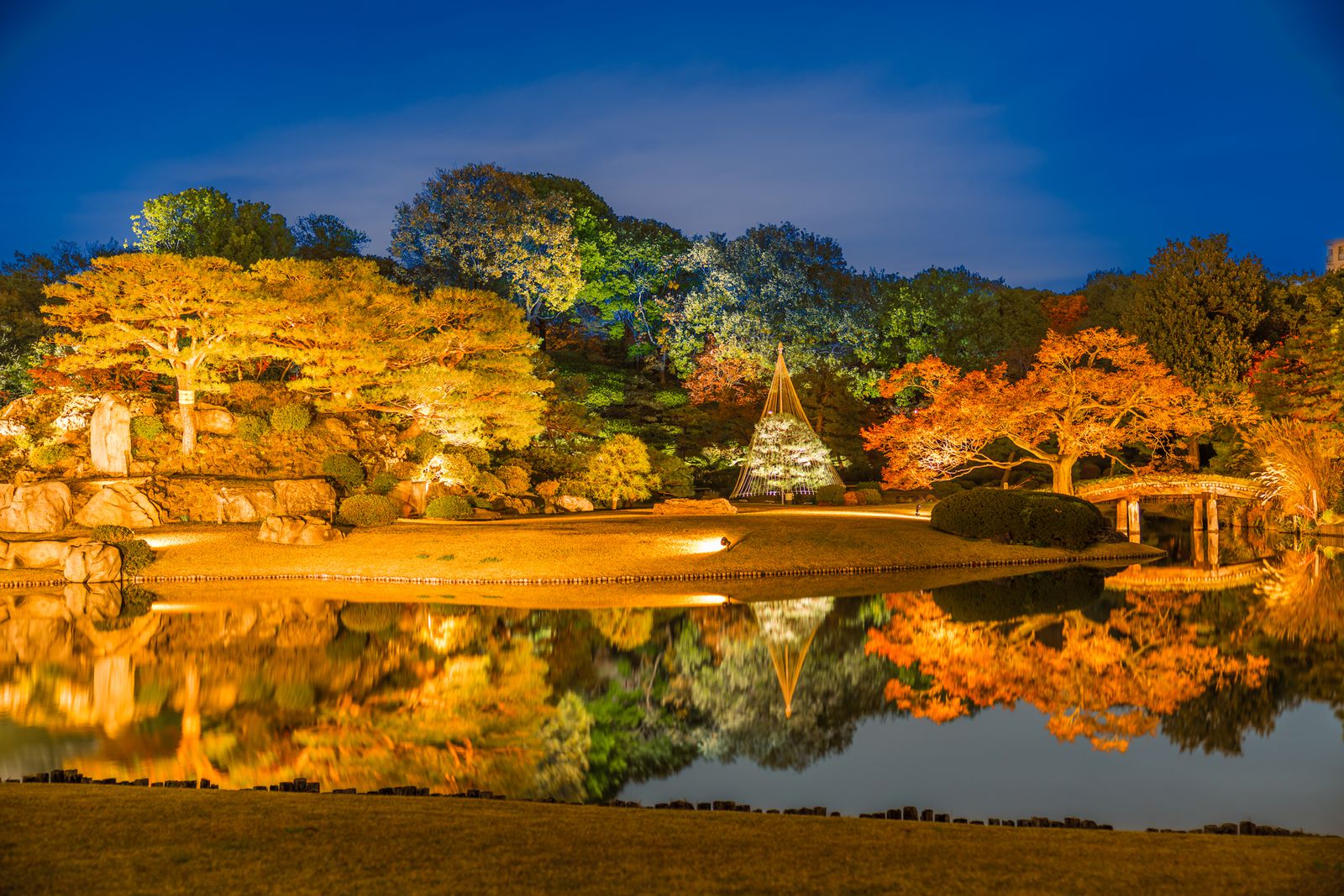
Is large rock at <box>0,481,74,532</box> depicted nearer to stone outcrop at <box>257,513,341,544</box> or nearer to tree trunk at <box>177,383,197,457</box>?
tree trunk at <box>177,383,197,457</box>

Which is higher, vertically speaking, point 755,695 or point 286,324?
point 286,324

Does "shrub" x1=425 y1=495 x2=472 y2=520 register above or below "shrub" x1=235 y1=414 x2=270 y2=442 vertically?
below

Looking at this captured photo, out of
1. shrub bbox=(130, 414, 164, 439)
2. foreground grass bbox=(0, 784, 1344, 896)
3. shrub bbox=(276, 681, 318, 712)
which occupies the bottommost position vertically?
shrub bbox=(276, 681, 318, 712)

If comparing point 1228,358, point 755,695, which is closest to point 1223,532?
point 1228,358

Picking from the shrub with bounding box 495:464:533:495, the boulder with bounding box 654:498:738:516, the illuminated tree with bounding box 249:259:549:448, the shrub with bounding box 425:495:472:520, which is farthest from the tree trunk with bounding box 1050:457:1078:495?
the shrub with bounding box 425:495:472:520

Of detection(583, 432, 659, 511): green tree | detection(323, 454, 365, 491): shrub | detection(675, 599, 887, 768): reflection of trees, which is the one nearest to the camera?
detection(675, 599, 887, 768): reflection of trees

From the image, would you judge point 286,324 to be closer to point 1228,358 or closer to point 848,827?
point 848,827

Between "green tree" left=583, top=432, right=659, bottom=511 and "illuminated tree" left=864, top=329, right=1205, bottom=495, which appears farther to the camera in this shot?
"green tree" left=583, top=432, right=659, bottom=511

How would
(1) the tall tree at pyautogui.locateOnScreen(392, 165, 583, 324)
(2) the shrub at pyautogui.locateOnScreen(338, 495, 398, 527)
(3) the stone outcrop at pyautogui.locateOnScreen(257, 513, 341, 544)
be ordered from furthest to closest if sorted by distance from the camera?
(1) the tall tree at pyautogui.locateOnScreen(392, 165, 583, 324), (2) the shrub at pyautogui.locateOnScreen(338, 495, 398, 527), (3) the stone outcrop at pyautogui.locateOnScreen(257, 513, 341, 544)

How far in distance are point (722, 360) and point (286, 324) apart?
56.9 feet

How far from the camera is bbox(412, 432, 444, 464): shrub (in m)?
30.2

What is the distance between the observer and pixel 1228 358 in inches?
1385

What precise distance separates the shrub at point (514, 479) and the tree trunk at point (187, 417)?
8984mm

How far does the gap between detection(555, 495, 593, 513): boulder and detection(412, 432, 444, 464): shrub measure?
4.14 meters
